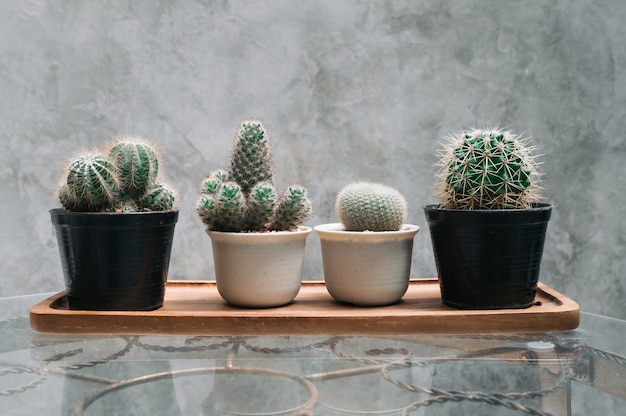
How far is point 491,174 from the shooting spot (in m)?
1.00

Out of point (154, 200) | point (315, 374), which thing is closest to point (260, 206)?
point (154, 200)

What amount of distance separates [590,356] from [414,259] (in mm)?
950

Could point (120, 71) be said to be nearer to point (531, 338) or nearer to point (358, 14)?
point (358, 14)

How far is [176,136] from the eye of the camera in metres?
1.82

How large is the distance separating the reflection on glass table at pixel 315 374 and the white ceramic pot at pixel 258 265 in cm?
7

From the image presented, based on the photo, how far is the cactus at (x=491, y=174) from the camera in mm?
1000

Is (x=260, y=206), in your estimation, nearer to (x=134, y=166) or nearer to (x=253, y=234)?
(x=253, y=234)

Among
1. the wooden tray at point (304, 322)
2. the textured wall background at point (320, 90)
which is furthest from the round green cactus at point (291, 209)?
the textured wall background at point (320, 90)

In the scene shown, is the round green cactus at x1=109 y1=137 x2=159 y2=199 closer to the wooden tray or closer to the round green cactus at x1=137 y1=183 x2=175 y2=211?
the round green cactus at x1=137 y1=183 x2=175 y2=211

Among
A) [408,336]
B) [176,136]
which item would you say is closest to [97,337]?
[408,336]

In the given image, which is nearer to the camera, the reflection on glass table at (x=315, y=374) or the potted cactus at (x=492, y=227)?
the reflection on glass table at (x=315, y=374)

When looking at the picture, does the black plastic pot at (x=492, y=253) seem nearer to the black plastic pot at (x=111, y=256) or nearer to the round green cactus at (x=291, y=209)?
the round green cactus at (x=291, y=209)

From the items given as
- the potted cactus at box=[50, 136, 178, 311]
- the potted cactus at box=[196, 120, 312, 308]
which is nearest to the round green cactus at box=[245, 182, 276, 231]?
the potted cactus at box=[196, 120, 312, 308]

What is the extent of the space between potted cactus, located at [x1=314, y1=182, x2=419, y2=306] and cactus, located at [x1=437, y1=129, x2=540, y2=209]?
0.11m
